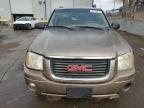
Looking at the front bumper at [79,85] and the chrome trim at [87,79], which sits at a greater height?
the chrome trim at [87,79]

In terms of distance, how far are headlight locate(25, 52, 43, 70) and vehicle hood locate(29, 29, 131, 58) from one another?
73mm

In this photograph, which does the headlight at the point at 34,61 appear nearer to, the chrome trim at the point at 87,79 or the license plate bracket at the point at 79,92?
the chrome trim at the point at 87,79

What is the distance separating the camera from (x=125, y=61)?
368cm

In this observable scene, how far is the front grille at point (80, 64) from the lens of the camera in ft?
11.4

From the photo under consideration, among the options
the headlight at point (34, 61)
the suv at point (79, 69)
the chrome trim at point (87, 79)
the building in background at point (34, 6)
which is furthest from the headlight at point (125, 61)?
the building in background at point (34, 6)

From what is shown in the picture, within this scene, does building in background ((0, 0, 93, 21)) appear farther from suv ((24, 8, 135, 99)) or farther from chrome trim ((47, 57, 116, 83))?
chrome trim ((47, 57, 116, 83))

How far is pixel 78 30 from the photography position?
4.86 metres

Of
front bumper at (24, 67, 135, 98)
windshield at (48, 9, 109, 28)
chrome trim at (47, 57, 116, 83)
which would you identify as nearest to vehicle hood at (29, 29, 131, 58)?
chrome trim at (47, 57, 116, 83)

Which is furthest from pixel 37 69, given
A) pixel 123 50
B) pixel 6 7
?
pixel 6 7

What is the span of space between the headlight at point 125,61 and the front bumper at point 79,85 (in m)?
0.08

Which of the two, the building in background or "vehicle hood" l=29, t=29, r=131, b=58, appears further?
the building in background

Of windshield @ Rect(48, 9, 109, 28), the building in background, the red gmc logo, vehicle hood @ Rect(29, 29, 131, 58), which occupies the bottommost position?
the building in background

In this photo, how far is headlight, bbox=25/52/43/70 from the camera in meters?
3.60

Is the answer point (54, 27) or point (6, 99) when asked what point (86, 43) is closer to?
point (54, 27)
